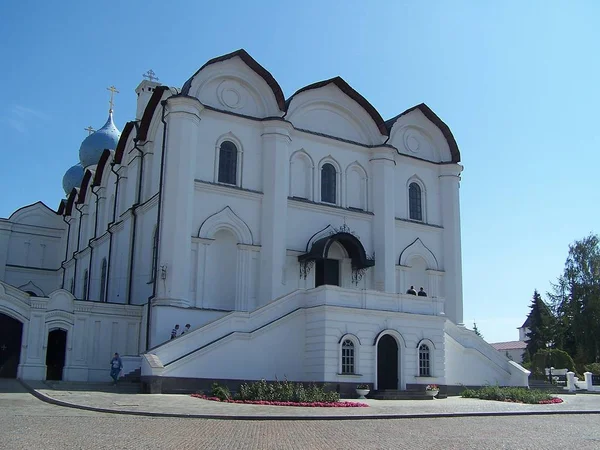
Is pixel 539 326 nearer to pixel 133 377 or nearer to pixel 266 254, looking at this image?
pixel 266 254

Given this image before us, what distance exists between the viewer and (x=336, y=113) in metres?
32.8

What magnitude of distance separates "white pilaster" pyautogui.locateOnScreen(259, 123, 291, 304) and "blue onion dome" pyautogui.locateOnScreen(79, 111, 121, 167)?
20.6 metres

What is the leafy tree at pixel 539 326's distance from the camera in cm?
5334

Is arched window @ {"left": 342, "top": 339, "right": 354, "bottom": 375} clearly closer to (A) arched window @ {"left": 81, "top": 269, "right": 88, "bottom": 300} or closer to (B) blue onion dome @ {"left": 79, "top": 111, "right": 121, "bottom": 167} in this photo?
(A) arched window @ {"left": 81, "top": 269, "right": 88, "bottom": 300}

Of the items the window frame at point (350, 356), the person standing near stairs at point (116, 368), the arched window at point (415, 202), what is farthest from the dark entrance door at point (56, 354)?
the arched window at point (415, 202)

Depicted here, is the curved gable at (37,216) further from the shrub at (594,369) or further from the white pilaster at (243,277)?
the shrub at (594,369)

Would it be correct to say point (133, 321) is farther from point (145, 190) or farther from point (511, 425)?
point (511, 425)

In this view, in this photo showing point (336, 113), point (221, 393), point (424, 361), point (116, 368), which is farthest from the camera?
point (336, 113)

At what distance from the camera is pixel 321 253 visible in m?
28.8

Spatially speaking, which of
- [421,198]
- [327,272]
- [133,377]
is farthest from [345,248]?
[133,377]

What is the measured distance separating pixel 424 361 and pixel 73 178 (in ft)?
109

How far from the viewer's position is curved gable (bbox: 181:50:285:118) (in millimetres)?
28938

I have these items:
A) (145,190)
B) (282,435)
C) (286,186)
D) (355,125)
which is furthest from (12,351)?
(282,435)

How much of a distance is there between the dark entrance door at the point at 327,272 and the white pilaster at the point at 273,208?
2253 mm
